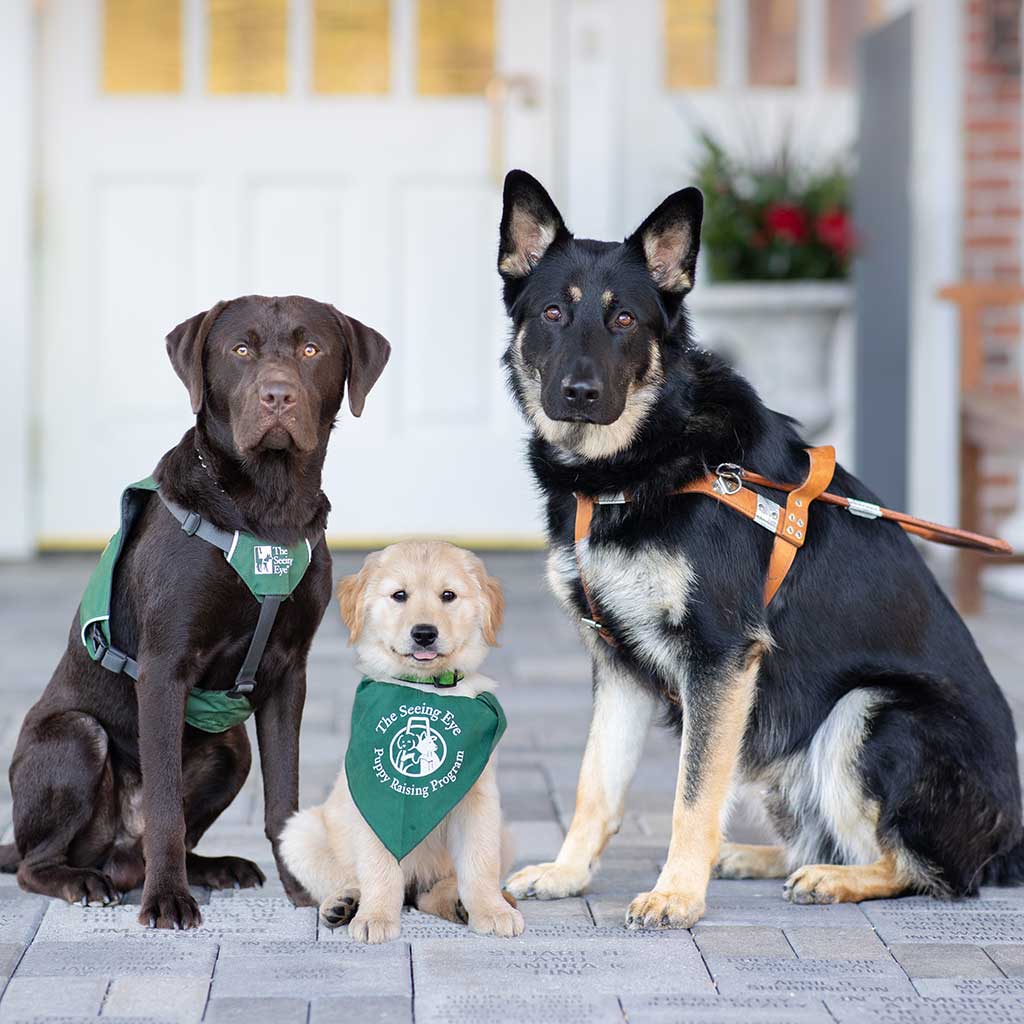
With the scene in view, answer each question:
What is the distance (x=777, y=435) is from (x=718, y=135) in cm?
397

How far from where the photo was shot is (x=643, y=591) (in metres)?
3.02

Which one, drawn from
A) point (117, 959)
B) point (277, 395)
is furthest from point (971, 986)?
point (277, 395)

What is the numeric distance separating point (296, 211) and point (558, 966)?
15.4ft

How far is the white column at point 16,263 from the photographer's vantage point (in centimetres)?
660

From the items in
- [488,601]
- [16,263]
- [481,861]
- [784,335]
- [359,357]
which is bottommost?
[481,861]

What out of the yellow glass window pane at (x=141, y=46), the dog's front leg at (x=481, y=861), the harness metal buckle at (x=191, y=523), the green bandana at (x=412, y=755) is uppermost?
the yellow glass window pane at (x=141, y=46)

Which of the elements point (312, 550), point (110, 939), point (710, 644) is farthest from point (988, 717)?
point (110, 939)

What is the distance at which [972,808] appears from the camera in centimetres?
304

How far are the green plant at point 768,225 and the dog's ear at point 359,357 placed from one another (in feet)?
11.8

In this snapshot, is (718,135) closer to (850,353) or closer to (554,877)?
(850,353)

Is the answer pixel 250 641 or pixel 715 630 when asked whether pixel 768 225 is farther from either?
pixel 250 641

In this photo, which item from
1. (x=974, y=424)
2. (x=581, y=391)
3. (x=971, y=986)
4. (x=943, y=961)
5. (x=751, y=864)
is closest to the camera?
(x=971, y=986)

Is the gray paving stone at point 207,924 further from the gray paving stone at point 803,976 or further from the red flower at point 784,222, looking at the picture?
the red flower at point 784,222

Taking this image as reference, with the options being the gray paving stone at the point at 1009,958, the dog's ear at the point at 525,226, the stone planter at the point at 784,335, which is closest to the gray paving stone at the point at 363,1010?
the gray paving stone at the point at 1009,958
